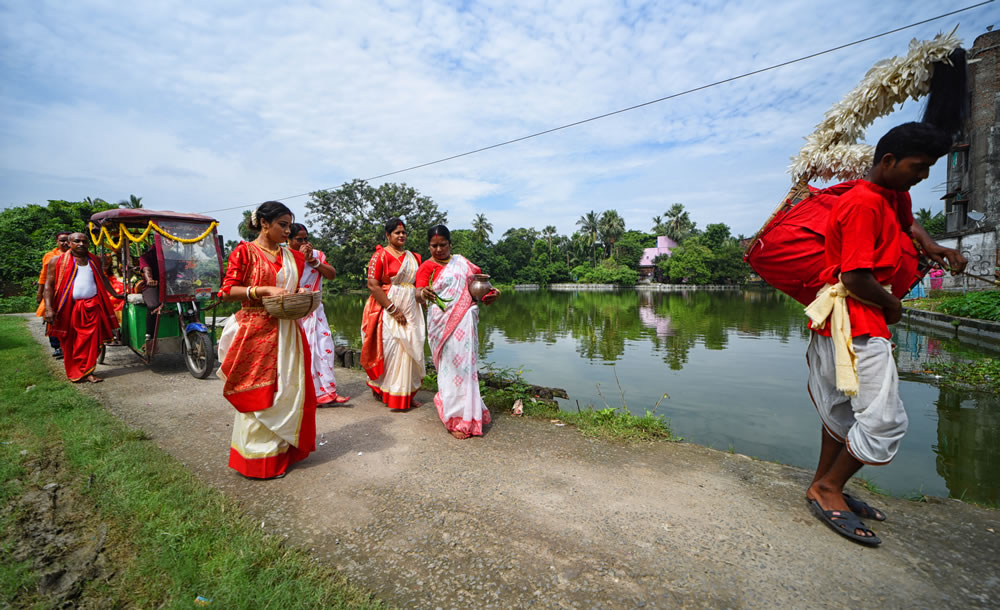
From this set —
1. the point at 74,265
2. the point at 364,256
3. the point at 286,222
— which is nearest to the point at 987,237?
the point at 286,222

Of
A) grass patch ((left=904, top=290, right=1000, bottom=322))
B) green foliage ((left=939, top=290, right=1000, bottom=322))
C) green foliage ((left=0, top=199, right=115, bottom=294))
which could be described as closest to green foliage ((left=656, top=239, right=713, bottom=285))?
grass patch ((left=904, top=290, right=1000, bottom=322))

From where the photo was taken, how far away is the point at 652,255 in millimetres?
58188

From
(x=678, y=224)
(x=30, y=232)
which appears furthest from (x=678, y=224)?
(x=30, y=232)

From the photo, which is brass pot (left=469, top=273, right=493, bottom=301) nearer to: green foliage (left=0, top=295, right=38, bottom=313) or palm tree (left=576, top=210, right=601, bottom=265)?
green foliage (left=0, top=295, right=38, bottom=313)

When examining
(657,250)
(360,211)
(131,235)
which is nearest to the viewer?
(131,235)

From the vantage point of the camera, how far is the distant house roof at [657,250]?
5759cm

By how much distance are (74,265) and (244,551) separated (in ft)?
19.8

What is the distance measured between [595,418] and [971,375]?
7.34m

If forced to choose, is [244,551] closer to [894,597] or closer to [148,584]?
[148,584]

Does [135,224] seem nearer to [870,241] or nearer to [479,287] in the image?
[479,287]

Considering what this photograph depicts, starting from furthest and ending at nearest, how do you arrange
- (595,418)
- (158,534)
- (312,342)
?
(312,342)
(595,418)
(158,534)

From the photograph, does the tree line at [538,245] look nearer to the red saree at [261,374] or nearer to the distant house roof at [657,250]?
the distant house roof at [657,250]

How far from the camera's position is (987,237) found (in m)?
20.0

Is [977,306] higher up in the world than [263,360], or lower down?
lower down
